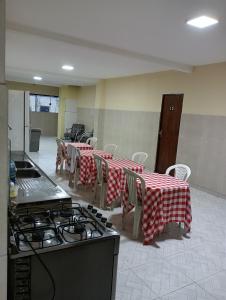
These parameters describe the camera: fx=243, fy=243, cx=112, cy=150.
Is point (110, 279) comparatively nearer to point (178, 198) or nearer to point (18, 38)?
point (178, 198)

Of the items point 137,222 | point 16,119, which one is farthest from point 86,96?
point 137,222

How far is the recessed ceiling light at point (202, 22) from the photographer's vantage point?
2.48m

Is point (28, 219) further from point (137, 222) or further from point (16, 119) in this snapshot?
point (16, 119)

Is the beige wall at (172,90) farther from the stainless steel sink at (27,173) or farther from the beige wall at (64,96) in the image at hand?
the stainless steel sink at (27,173)

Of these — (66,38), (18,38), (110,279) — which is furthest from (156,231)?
(18,38)

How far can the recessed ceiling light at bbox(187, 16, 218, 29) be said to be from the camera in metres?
2.48

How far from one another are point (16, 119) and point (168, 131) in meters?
3.32

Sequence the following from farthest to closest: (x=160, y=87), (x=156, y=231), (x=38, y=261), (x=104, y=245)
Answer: (x=160, y=87) < (x=156, y=231) < (x=104, y=245) < (x=38, y=261)

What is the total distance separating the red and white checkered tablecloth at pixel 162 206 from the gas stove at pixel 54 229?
1.14 metres

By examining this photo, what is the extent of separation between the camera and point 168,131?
565 cm

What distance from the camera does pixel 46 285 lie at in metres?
1.20

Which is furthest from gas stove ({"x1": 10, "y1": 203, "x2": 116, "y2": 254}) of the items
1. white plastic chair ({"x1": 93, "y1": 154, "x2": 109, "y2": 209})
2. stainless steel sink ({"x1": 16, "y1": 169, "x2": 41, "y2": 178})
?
white plastic chair ({"x1": 93, "y1": 154, "x2": 109, "y2": 209})

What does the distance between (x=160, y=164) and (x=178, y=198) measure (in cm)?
322

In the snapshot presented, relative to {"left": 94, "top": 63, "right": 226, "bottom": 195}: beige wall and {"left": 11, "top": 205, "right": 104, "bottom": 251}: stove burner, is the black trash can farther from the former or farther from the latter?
{"left": 11, "top": 205, "right": 104, "bottom": 251}: stove burner
